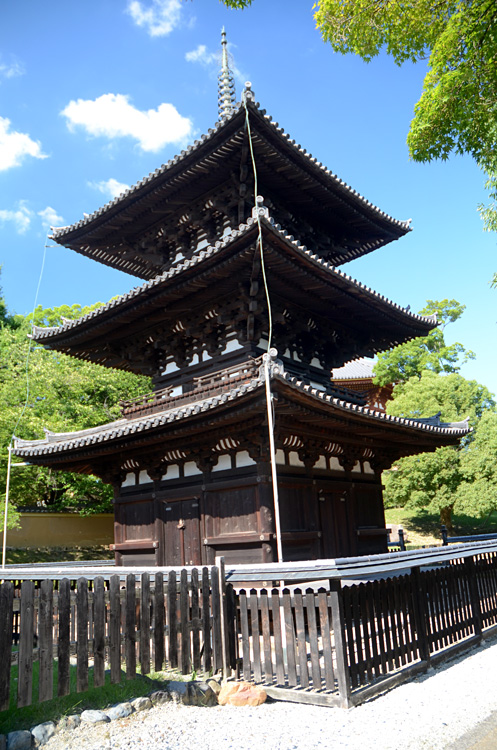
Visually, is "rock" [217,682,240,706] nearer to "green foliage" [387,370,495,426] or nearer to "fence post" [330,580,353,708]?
"fence post" [330,580,353,708]

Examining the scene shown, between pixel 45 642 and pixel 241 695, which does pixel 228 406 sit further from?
pixel 45 642

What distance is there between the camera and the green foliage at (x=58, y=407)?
22359 millimetres

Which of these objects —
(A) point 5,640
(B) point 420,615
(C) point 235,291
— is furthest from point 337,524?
(A) point 5,640

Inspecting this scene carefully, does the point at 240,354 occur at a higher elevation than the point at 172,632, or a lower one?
higher

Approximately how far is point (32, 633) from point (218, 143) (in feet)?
32.4

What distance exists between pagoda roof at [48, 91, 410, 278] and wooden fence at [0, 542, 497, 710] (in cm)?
862

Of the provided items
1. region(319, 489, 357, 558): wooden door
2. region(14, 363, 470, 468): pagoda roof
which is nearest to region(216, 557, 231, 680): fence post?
region(14, 363, 470, 468): pagoda roof

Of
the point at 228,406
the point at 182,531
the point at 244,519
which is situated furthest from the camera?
the point at 182,531

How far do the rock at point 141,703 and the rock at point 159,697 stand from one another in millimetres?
66

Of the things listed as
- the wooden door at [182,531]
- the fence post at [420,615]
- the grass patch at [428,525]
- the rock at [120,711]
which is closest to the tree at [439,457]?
the grass patch at [428,525]

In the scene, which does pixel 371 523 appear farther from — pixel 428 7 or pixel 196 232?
pixel 428 7

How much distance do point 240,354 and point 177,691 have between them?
676 centimetres

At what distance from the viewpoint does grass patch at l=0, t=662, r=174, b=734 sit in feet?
16.6

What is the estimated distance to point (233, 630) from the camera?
662 cm
